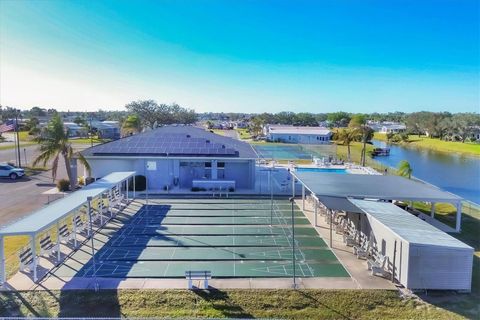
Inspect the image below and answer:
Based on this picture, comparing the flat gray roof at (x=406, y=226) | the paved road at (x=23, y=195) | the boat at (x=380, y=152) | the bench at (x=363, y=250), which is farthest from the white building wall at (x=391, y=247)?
the boat at (x=380, y=152)

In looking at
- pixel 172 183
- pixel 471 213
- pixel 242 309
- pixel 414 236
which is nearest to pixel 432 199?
pixel 414 236

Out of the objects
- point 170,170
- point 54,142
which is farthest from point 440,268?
point 54,142

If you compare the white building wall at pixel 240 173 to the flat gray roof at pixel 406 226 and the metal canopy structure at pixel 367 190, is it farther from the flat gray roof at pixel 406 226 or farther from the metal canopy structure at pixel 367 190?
the flat gray roof at pixel 406 226

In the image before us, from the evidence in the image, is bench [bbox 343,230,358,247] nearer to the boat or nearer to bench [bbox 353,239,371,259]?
bench [bbox 353,239,371,259]

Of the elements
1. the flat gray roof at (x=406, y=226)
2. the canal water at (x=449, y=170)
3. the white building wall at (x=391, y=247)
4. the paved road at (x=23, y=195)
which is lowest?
the canal water at (x=449, y=170)

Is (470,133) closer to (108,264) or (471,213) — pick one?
(471,213)

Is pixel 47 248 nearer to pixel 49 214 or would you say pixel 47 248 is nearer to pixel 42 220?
pixel 49 214

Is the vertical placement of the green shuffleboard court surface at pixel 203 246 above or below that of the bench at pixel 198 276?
below

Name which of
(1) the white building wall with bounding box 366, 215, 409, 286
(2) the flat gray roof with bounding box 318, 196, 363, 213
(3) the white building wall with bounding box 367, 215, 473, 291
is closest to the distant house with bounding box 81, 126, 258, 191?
(2) the flat gray roof with bounding box 318, 196, 363, 213
